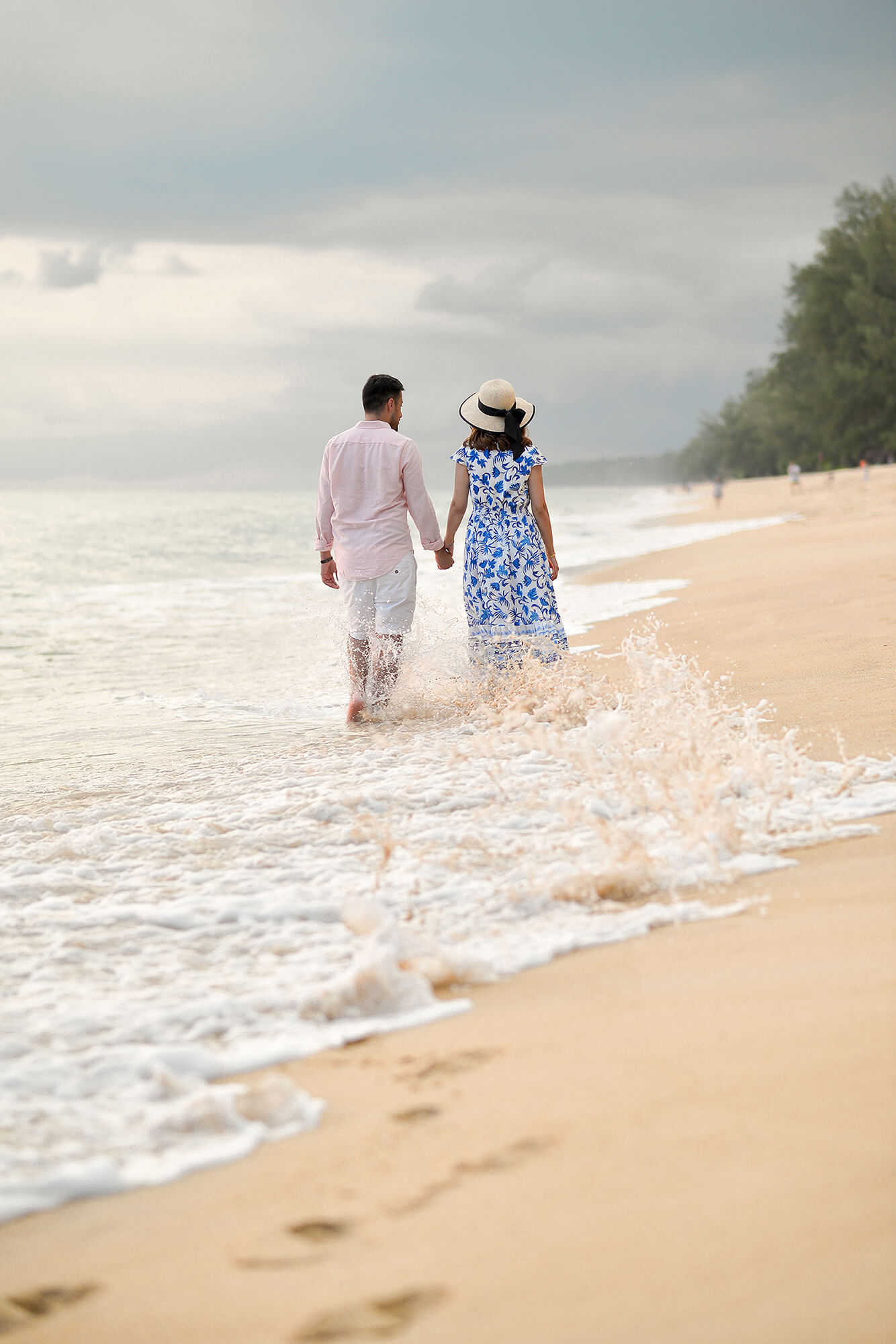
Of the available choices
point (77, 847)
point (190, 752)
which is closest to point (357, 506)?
point (190, 752)

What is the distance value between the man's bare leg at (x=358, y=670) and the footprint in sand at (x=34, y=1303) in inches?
198

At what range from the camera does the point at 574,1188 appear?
1.77 meters

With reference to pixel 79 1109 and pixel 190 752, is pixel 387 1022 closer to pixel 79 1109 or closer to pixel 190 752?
pixel 79 1109

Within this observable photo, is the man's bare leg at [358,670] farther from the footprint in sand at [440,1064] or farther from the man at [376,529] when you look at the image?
the footprint in sand at [440,1064]

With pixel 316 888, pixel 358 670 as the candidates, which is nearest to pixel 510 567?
pixel 358 670

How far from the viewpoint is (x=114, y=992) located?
2857 mm

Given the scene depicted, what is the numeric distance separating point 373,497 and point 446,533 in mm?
498

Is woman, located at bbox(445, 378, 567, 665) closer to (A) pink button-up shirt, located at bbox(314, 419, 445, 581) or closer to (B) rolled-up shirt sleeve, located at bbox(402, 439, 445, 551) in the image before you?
(B) rolled-up shirt sleeve, located at bbox(402, 439, 445, 551)

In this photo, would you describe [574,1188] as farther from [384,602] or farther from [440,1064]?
[384,602]

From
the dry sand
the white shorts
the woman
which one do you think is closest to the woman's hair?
the woman

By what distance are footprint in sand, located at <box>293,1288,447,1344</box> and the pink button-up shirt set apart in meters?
5.22

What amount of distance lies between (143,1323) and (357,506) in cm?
543

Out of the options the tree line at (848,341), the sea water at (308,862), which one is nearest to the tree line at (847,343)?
the tree line at (848,341)

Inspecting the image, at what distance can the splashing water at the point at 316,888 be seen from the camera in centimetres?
229
